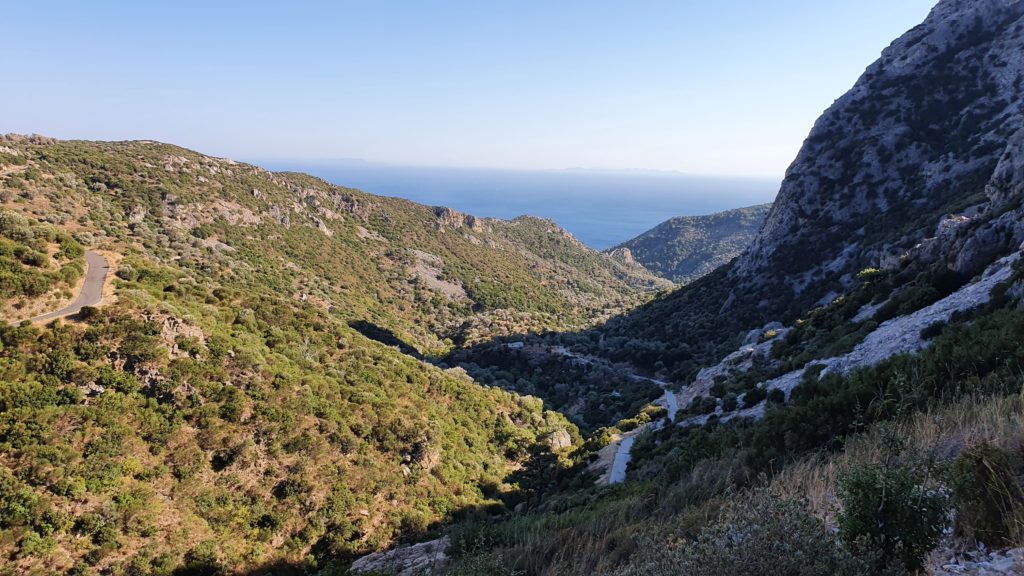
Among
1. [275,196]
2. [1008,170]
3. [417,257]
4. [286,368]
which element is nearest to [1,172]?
[275,196]

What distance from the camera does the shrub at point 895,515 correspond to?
335cm

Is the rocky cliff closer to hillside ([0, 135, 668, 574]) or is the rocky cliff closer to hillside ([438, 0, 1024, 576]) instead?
hillside ([438, 0, 1024, 576])

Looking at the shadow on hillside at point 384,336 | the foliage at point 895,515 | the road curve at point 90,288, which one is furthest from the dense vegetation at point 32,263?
the shadow on hillside at point 384,336

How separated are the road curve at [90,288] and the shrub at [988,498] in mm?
25818

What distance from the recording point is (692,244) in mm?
160125

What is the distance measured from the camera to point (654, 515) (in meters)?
7.41

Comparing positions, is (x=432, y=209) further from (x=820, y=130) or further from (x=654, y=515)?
(x=654, y=515)

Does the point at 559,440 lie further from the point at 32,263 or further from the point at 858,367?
the point at 32,263

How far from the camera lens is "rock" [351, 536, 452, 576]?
1027cm

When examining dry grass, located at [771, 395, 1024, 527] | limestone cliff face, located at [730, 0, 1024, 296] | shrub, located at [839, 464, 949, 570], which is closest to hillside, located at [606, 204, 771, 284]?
limestone cliff face, located at [730, 0, 1024, 296]

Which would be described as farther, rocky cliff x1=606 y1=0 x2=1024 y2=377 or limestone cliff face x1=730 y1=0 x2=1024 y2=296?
limestone cliff face x1=730 y1=0 x2=1024 y2=296

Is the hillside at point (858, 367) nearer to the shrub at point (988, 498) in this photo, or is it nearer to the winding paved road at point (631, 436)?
the shrub at point (988, 498)

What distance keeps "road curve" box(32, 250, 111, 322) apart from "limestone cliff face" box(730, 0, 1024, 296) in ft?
170

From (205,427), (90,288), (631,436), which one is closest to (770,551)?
(205,427)
